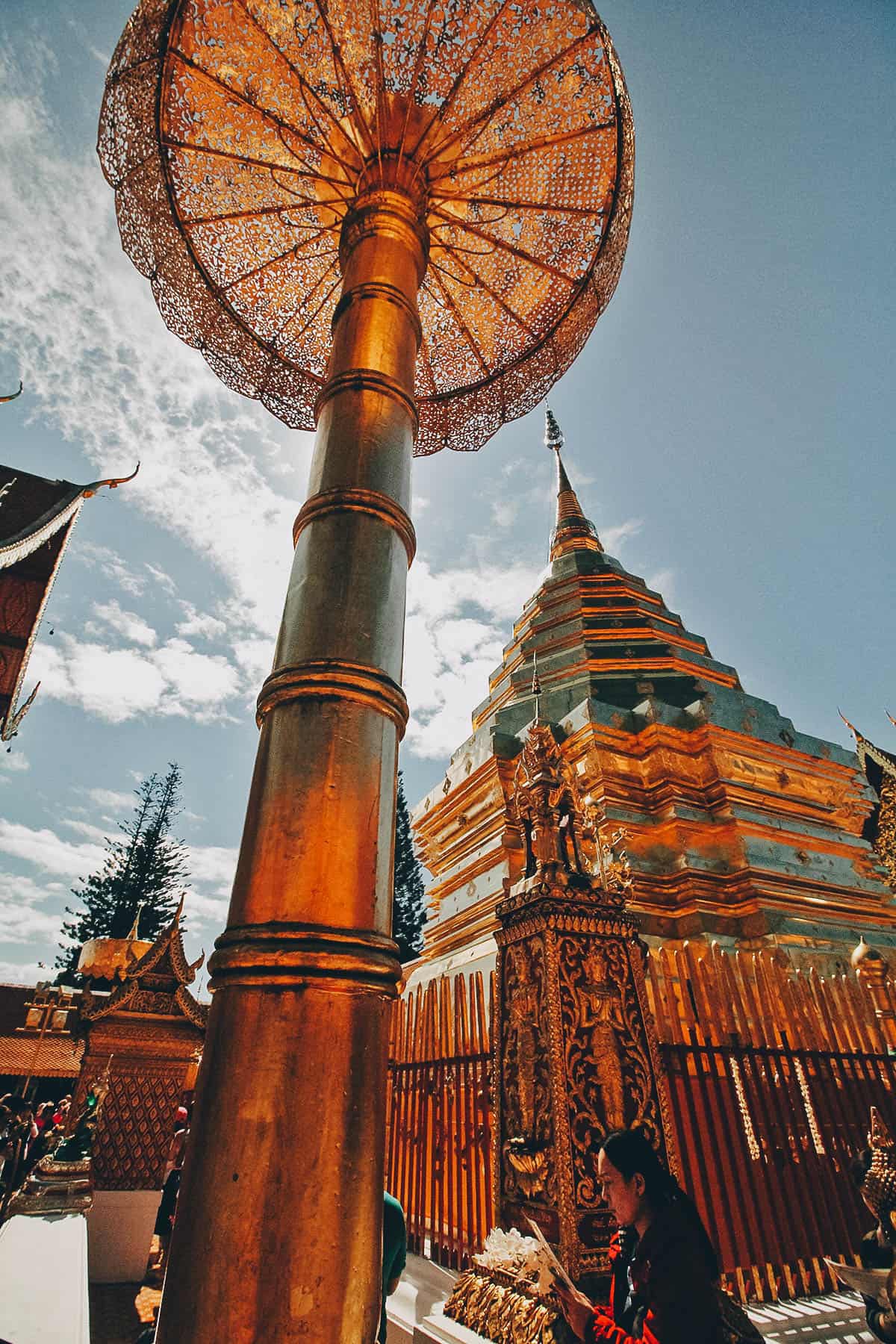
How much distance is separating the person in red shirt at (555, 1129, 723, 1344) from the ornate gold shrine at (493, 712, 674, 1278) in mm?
320

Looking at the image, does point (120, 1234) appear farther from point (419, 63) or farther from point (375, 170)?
point (419, 63)

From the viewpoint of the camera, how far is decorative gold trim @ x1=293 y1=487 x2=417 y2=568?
5.68 ft

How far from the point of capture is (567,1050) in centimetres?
265

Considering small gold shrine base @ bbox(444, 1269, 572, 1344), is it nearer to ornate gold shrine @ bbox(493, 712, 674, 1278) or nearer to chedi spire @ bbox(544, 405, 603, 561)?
ornate gold shrine @ bbox(493, 712, 674, 1278)

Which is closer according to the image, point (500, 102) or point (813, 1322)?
point (813, 1322)

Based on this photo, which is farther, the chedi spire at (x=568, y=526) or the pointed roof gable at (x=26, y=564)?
the chedi spire at (x=568, y=526)

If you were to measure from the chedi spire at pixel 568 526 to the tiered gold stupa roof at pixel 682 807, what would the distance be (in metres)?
5.39

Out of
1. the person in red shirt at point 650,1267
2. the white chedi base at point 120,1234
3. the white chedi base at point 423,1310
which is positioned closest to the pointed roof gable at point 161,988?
the white chedi base at point 120,1234

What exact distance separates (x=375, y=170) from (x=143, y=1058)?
41.5 feet

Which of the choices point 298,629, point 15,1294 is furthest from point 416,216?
point 15,1294

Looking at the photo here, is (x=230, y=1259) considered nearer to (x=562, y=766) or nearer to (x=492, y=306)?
(x=562, y=766)

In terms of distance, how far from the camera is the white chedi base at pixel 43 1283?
3064 millimetres

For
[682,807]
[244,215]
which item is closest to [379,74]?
[244,215]

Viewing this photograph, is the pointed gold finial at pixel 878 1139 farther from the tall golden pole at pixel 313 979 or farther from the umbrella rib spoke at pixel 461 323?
the umbrella rib spoke at pixel 461 323
